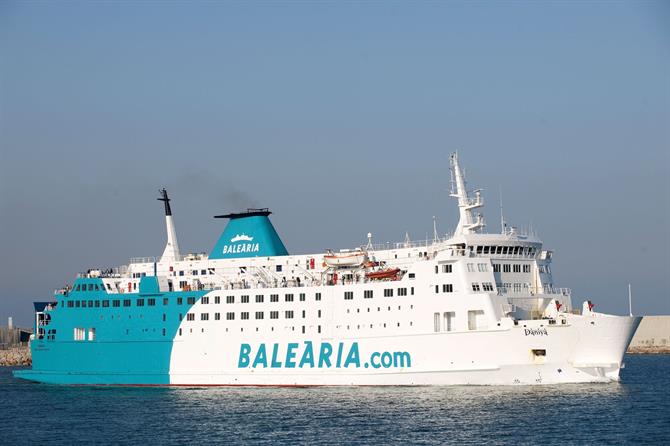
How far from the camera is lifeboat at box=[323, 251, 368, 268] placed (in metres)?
38.8

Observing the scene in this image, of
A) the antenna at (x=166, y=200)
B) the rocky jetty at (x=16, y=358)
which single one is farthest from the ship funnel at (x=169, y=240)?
the rocky jetty at (x=16, y=358)

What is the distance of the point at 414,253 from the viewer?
37.8m

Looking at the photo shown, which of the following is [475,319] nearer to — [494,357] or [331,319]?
[494,357]

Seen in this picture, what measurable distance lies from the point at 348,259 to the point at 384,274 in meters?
2.26

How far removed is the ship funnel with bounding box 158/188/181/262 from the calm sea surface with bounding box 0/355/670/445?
9.21 m

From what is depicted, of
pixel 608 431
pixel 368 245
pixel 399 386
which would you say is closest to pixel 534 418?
pixel 608 431

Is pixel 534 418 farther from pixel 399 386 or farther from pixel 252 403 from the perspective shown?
pixel 252 403

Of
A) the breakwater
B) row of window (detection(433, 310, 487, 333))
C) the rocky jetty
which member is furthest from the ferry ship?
the breakwater

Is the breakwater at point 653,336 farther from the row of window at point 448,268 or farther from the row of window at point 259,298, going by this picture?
the row of window at point 448,268

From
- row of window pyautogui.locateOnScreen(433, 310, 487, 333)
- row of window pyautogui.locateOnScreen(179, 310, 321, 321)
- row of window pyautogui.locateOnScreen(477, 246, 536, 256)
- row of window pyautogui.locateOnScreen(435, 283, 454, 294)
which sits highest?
row of window pyautogui.locateOnScreen(477, 246, 536, 256)

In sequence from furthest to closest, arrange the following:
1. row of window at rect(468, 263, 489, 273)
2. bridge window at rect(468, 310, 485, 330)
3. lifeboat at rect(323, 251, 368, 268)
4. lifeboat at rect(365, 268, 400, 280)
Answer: lifeboat at rect(323, 251, 368, 268) < lifeboat at rect(365, 268, 400, 280) < row of window at rect(468, 263, 489, 273) < bridge window at rect(468, 310, 485, 330)

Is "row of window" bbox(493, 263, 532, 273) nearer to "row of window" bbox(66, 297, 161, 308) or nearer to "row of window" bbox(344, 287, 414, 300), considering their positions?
"row of window" bbox(344, 287, 414, 300)

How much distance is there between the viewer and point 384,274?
37.1m

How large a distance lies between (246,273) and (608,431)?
1909cm
